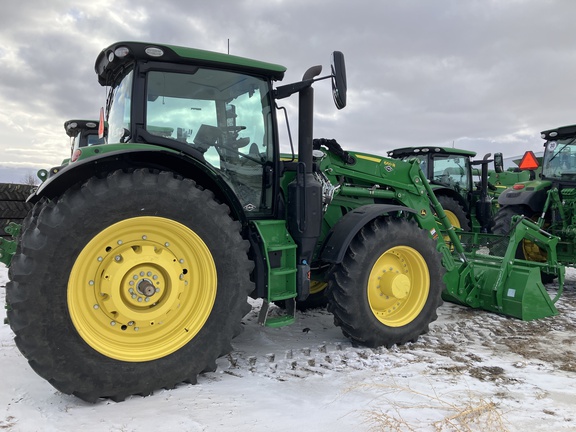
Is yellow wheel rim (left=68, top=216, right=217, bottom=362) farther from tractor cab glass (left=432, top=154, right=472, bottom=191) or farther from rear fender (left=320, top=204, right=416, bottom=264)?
tractor cab glass (left=432, top=154, right=472, bottom=191)

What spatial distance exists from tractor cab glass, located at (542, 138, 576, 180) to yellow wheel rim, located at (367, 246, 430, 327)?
179 inches

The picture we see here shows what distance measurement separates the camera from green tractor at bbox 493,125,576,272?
6848 millimetres

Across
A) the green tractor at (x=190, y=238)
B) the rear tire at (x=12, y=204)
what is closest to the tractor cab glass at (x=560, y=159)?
the green tractor at (x=190, y=238)

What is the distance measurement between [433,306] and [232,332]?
78.6 inches

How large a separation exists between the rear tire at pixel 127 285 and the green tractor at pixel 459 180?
7.33 meters

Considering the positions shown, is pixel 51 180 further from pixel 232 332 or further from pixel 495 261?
pixel 495 261

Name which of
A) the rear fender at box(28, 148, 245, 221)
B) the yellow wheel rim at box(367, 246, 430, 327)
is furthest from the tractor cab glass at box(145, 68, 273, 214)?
the yellow wheel rim at box(367, 246, 430, 327)

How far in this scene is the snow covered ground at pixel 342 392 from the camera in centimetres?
258

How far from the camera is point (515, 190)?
25.2 feet

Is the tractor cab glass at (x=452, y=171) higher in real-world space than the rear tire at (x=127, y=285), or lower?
higher

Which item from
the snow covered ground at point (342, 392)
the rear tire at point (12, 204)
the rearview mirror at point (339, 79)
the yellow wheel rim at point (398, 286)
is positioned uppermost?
the rearview mirror at point (339, 79)

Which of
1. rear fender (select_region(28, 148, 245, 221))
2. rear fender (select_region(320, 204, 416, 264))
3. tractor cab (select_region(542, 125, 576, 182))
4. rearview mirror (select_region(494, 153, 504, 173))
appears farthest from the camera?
rearview mirror (select_region(494, 153, 504, 173))

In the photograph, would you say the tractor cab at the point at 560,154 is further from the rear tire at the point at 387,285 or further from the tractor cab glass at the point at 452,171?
the rear tire at the point at 387,285

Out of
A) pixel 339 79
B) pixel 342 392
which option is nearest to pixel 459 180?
pixel 339 79
